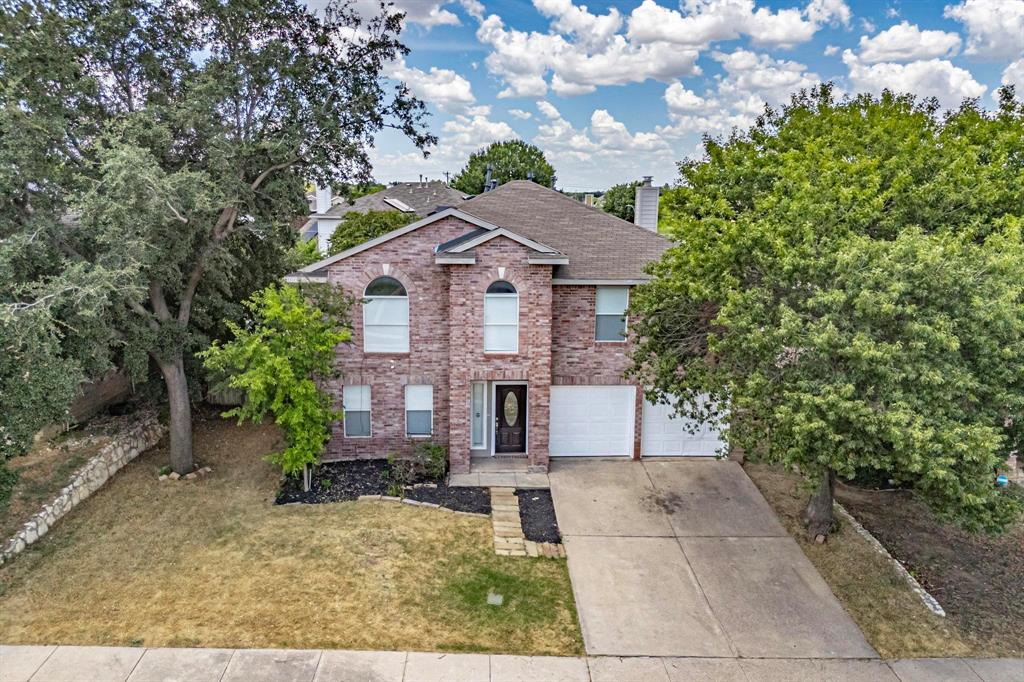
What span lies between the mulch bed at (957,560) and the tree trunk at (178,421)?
15.1 metres

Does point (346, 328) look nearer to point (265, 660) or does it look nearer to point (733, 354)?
point (265, 660)

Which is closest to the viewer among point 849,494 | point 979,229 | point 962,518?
point 962,518

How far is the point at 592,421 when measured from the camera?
52.9ft

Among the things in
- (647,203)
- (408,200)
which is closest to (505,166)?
(408,200)

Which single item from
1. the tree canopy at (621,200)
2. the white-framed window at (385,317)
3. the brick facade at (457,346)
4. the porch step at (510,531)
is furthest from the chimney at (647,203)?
the tree canopy at (621,200)

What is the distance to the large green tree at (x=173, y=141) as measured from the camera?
37.4ft

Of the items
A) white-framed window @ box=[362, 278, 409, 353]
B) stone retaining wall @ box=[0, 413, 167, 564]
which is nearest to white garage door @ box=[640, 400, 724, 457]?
white-framed window @ box=[362, 278, 409, 353]

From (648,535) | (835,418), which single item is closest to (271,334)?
(648,535)

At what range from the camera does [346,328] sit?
1430 cm

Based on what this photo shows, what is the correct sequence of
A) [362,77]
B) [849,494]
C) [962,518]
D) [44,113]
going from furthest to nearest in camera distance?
[362,77] → [849,494] → [44,113] → [962,518]

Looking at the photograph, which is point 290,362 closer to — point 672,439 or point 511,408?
point 511,408

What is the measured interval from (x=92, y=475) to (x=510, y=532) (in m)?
9.21

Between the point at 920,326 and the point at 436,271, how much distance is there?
994 cm

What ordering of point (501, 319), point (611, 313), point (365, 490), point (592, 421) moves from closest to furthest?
point (365, 490) → point (501, 319) → point (611, 313) → point (592, 421)
